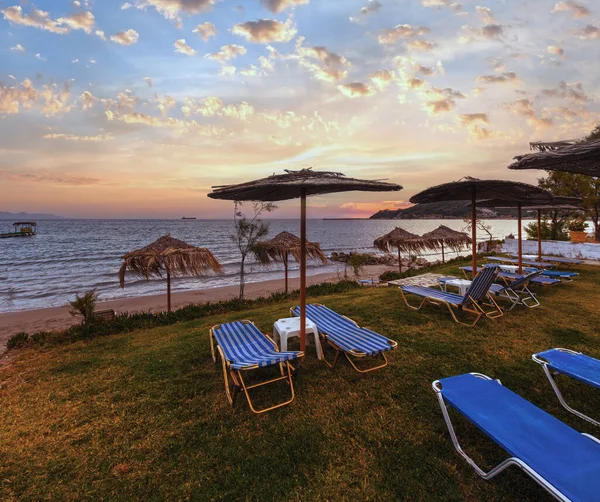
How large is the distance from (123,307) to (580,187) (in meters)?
23.5

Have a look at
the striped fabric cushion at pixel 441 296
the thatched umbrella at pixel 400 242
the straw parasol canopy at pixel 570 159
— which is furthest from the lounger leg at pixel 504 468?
the thatched umbrella at pixel 400 242

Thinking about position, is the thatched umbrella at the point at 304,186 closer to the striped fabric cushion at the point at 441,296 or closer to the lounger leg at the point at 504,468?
the lounger leg at the point at 504,468

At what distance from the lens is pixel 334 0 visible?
7551 millimetres

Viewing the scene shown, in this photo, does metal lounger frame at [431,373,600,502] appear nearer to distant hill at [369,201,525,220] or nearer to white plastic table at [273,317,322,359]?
white plastic table at [273,317,322,359]

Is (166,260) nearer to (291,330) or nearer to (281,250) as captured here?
(281,250)

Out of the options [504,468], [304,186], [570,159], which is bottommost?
[504,468]

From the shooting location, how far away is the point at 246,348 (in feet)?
11.0

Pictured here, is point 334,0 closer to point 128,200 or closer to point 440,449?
point 440,449

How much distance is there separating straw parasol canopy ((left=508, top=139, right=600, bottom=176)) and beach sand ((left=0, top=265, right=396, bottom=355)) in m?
9.07

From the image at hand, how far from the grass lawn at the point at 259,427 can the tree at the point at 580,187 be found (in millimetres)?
15101

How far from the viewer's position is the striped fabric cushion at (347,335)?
3.25 meters

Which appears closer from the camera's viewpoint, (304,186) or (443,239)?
(304,186)

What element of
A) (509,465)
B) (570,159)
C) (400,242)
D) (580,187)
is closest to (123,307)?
(400,242)

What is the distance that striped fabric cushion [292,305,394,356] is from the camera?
3.25 metres
